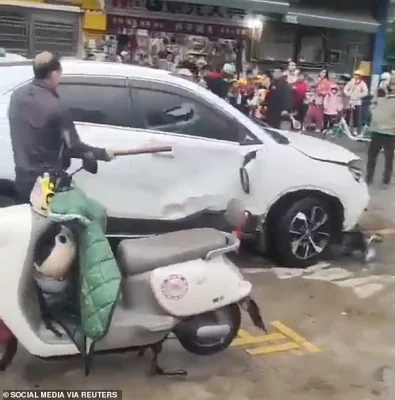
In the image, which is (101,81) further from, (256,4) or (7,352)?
(256,4)

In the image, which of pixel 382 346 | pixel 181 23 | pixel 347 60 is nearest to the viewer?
pixel 382 346

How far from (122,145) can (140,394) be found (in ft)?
7.90

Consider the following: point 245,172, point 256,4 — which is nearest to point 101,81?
point 245,172

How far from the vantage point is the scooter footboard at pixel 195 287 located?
411 cm

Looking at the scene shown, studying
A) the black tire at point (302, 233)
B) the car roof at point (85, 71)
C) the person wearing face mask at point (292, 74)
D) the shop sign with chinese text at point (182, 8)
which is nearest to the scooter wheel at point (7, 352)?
the car roof at point (85, 71)

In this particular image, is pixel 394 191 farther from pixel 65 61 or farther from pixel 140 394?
pixel 140 394

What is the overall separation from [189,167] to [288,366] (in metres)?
2.15

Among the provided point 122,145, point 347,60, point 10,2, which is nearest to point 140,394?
point 122,145

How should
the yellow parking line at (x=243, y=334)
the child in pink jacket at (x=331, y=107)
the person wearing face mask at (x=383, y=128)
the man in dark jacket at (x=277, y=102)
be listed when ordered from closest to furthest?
the yellow parking line at (x=243, y=334), the person wearing face mask at (x=383, y=128), the man in dark jacket at (x=277, y=102), the child in pink jacket at (x=331, y=107)

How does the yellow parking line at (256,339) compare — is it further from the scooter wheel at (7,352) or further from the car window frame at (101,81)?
the car window frame at (101,81)

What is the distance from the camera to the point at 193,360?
461 cm
